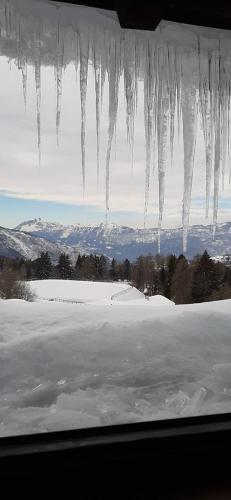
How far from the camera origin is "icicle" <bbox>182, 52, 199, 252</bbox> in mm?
2857

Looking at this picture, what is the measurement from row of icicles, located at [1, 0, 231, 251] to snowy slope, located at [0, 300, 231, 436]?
1526 mm

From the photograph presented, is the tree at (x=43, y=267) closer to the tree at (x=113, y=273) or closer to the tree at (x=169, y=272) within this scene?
the tree at (x=113, y=273)

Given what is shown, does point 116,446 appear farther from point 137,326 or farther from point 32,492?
point 137,326

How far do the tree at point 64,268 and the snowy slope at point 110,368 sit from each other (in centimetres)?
4162

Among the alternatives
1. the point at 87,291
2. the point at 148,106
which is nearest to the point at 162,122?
the point at 148,106

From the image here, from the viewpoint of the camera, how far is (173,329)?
8.19ft

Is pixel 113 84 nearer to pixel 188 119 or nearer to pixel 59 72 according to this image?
pixel 59 72

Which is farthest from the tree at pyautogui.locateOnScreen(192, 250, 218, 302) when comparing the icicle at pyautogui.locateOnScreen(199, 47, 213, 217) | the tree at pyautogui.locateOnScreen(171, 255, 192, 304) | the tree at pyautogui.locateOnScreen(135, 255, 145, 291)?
the icicle at pyautogui.locateOnScreen(199, 47, 213, 217)

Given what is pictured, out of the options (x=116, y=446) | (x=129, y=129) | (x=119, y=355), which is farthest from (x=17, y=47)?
(x=116, y=446)

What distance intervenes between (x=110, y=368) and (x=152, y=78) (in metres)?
2.20

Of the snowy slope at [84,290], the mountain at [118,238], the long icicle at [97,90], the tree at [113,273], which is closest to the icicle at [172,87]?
the long icicle at [97,90]

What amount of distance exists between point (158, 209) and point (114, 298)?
102 ft

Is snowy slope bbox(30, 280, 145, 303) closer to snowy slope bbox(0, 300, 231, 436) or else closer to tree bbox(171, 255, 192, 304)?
tree bbox(171, 255, 192, 304)

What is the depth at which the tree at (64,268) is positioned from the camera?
146ft
